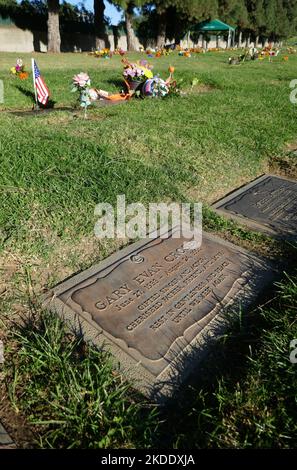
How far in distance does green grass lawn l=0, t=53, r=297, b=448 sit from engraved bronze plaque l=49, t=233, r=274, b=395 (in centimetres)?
13

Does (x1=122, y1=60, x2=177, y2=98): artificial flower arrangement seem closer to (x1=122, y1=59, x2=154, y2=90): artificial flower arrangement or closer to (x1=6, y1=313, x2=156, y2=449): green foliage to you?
(x1=122, y1=59, x2=154, y2=90): artificial flower arrangement

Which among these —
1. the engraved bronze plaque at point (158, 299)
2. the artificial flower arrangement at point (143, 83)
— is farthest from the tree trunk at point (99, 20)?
the engraved bronze plaque at point (158, 299)

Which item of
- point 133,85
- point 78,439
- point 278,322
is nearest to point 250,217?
point 278,322

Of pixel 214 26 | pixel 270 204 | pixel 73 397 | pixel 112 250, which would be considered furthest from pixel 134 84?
Answer: pixel 214 26

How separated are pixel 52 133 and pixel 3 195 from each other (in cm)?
173

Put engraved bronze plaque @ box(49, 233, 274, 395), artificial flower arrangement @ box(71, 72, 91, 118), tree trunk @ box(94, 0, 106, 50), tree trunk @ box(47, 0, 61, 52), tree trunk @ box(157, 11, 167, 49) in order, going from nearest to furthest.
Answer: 1. engraved bronze plaque @ box(49, 233, 274, 395)
2. artificial flower arrangement @ box(71, 72, 91, 118)
3. tree trunk @ box(47, 0, 61, 52)
4. tree trunk @ box(94, 0, 106, 50)
5. tree trunk @ box(157, 11, 167, 49)

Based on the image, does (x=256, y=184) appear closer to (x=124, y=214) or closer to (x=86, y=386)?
(x=124, y=214)

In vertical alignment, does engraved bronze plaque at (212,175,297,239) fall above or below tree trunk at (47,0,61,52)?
below

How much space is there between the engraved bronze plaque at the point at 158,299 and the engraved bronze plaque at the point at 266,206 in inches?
20.6

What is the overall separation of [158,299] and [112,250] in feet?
2.16

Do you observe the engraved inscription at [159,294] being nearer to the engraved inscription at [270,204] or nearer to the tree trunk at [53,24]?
the engraved inscription at [270,204]

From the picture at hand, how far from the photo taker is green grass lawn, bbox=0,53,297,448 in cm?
149

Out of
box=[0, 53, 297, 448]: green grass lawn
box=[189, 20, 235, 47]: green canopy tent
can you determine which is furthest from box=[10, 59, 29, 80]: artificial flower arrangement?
box=[189, 20, 235, 47]: green canopy tent

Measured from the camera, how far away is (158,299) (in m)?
2.20
